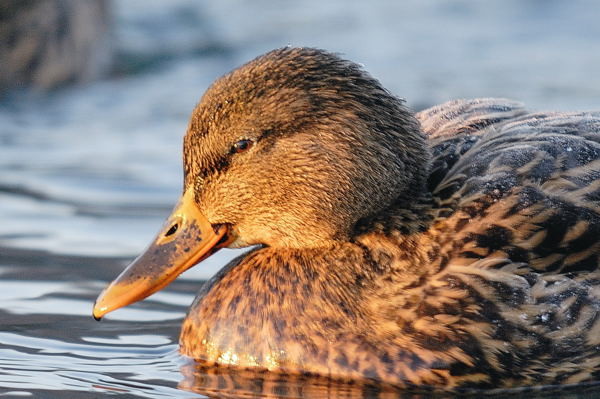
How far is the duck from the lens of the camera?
7289 mm

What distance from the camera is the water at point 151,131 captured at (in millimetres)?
7883

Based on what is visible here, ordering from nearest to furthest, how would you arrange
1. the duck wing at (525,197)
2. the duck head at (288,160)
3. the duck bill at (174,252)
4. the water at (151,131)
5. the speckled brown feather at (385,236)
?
the speckled brown feather at (385,236)
the duck wing at (525,197)
the duck head at (288,160)
the duck bill at (174,252)
the water at (151,131)

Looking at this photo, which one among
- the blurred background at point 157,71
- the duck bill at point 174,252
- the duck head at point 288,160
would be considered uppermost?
the blurred background at point 157,71

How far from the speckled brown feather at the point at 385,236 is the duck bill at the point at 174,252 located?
94mm

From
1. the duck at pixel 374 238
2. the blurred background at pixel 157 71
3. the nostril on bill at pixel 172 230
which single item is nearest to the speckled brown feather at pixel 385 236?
the duck at pixel 374 238

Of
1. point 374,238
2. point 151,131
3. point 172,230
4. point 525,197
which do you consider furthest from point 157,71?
point 525,197

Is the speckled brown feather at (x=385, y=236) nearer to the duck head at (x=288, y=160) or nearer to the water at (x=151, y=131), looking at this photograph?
the duck head at (x=288, y=160)

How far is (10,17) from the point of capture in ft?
46.6

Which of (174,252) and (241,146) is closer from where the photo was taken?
(241,146)

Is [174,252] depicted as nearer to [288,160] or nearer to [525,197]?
[288,160]

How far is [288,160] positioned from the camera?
761cm

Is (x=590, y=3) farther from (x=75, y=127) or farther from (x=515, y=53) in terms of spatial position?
(x=75, y=127)

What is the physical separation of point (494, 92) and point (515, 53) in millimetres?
1576

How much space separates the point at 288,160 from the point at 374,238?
0.61 meters
